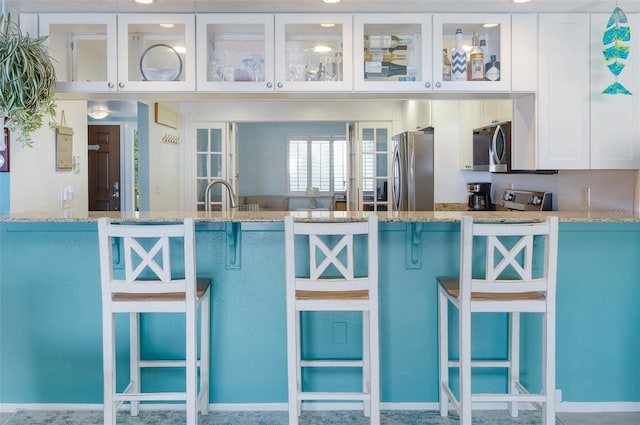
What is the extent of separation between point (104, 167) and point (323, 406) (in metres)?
5.51

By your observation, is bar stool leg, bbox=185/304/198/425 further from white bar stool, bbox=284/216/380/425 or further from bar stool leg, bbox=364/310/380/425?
bar stool leg, bbox=364/310/380/425

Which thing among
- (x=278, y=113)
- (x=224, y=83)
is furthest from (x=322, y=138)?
(x=224, y=83)

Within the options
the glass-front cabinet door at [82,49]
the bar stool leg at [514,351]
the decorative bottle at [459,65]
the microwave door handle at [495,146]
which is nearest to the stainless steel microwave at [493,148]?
the microwave door handle at [495,146]

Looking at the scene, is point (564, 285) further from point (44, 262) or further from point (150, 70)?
point (44, 262)

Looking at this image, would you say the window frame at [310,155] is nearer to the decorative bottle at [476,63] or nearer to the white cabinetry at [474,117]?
the white cabinetry at [474,117]

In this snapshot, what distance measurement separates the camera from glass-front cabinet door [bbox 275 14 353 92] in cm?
271

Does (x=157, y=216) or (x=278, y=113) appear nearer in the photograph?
(x=157, y=216)

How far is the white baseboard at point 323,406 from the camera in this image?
2.69 metres

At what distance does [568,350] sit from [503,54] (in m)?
1.61

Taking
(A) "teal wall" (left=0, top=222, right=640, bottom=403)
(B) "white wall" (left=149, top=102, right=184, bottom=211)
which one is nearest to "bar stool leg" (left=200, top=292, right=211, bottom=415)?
(A) "teal wall" (left=0, top=222, right=640, bottom=403)

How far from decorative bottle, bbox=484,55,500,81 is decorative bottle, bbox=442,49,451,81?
199mm

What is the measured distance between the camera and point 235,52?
9.04ft

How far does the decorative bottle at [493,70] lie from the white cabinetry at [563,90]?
23 centimetres

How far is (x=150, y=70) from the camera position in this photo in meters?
2.72
